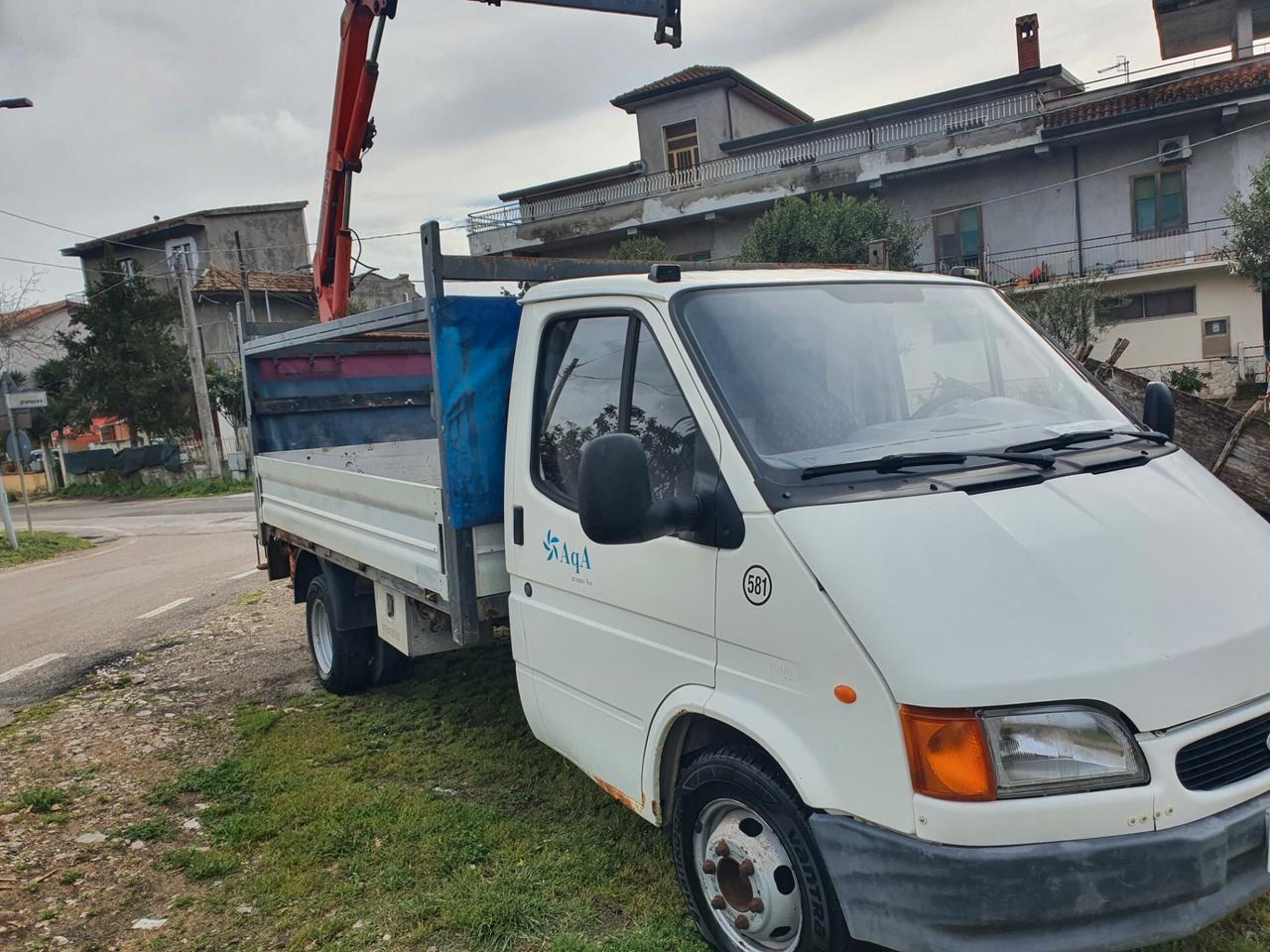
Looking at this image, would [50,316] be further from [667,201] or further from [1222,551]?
[1222,551]

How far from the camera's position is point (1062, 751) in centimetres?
223

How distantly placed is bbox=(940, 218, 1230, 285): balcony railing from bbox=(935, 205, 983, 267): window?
0.41 meters

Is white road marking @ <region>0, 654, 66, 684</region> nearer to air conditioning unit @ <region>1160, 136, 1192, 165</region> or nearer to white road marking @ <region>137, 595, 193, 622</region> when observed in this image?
white road marking @ <region>137, 595, 193, 622</region>

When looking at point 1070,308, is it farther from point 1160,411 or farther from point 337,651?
point 337,651

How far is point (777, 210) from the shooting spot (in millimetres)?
23109

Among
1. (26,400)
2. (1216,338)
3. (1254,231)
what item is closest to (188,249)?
(26,400)

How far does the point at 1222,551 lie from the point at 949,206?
82.4ft

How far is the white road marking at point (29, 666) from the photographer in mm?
7506

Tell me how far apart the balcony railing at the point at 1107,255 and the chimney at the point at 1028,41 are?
6.20 metres

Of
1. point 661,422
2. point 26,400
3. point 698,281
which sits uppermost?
point 26,400

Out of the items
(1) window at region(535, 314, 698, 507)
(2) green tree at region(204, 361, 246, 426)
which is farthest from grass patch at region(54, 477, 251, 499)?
(1) window at region(535, 314, 698, 507)

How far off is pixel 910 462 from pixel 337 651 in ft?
14.4

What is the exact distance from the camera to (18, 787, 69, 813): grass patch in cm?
477

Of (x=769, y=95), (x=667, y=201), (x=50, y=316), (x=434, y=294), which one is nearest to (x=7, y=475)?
(x=50, y=316)
